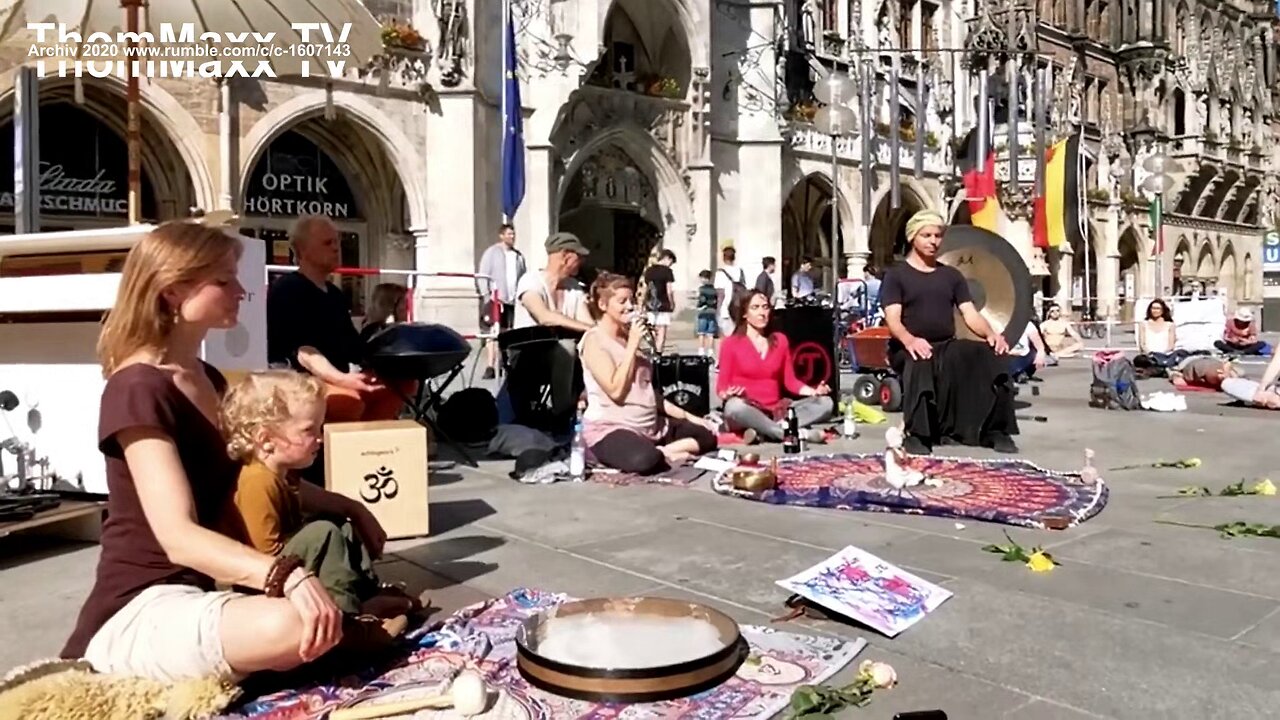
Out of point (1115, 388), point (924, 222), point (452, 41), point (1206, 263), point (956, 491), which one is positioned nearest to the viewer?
point (956, 491)

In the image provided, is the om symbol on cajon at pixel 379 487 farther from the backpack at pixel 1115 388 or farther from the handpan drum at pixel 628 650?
the backpack at pixel 1115 388

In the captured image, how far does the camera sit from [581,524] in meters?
5.44

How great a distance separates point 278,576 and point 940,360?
609 cm

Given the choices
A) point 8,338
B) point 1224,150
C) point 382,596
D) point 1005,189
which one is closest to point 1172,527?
point 382,596

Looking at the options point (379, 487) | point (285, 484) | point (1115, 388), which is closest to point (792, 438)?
point (379, 487)

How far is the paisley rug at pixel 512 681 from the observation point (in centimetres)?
290

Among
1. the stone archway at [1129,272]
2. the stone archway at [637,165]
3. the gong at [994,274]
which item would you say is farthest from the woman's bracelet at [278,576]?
the stone archway at [1129,272]

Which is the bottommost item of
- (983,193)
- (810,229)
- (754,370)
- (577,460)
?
(577,460)

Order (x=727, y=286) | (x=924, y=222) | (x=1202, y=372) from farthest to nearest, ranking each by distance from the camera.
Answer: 1. (x=727, y=286)
2. (x=1202, y=372)
3. (x=924, y=222)

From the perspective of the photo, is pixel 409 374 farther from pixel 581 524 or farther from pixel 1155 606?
pixel 1155 606

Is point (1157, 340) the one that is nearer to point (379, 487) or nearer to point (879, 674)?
point (379, 487)

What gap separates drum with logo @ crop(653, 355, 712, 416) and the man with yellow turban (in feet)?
6.22

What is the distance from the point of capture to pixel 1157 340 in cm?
1452

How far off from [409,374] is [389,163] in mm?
13014
